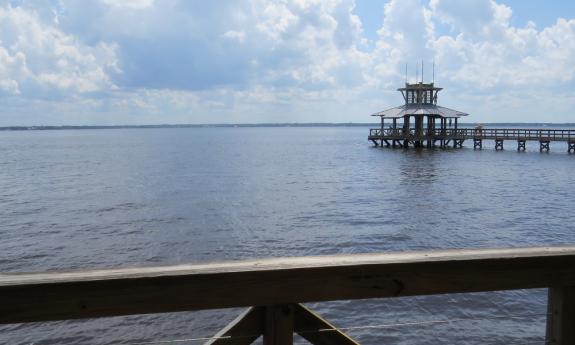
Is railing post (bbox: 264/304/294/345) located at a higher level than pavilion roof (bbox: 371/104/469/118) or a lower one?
lower

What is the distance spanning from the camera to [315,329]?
207 cm

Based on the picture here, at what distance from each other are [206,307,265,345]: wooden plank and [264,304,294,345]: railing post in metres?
0.04

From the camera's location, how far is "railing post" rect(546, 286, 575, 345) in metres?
2.22

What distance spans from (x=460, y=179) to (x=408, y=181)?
14.0 ft

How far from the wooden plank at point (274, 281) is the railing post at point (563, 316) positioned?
0.07 m

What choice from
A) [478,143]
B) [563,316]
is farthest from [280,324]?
[478,143]

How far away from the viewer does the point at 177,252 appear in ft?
55.1

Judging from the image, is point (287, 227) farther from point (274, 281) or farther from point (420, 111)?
point (420, 111)

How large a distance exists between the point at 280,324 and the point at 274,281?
200 millimetres

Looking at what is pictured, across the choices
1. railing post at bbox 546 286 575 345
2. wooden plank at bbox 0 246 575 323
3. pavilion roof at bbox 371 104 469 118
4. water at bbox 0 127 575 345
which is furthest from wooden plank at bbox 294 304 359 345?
pavilion roof at bbox 371 104 469 118

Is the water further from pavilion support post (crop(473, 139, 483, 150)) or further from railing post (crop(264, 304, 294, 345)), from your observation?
pavilion support post (crop(473, 139, 483, 150))

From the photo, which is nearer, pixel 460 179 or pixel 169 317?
pixel 169 317

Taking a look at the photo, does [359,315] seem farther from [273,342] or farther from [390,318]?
[273,342]

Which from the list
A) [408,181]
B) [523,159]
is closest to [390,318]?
[408,181]
